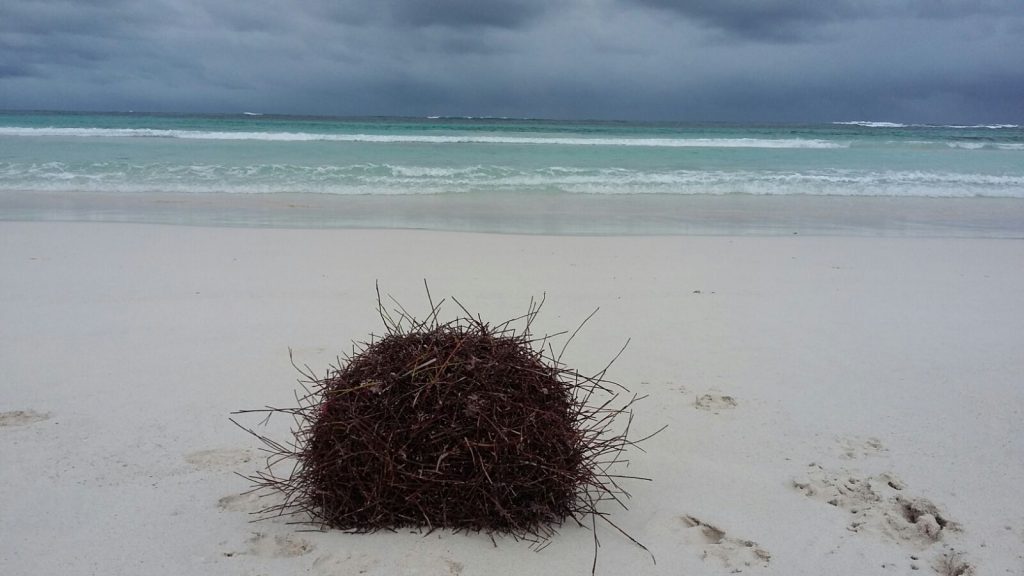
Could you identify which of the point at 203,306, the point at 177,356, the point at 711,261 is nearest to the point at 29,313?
the point at 203,306

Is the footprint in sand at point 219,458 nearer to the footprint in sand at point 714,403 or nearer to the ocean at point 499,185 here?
the footprint in sand at point 714,403

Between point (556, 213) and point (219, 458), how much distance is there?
8.75 m

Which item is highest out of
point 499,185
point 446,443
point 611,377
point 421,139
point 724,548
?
point 421,139

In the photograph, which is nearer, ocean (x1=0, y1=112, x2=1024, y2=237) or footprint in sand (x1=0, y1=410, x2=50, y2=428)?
footprint in sand (x1=0, y1=410, x2=50, y2=428)

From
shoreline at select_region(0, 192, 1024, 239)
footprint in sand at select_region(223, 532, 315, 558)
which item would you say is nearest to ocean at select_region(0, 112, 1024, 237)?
shoreline at select_region(0, 192, 1024, 239)

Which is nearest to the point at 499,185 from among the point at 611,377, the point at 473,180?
the point at 473,180

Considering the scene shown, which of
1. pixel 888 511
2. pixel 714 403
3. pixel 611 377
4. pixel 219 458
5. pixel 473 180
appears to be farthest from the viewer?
pixel 473 180

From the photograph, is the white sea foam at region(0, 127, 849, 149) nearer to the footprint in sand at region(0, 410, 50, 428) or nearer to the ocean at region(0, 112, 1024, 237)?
the ocean at region(0, 112, 1024, 237)

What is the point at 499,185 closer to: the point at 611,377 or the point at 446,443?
the point at 611,377

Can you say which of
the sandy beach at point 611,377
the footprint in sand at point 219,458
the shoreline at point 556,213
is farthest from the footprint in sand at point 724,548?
the shoreline at point 556,213

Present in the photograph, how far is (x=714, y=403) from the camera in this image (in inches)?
168

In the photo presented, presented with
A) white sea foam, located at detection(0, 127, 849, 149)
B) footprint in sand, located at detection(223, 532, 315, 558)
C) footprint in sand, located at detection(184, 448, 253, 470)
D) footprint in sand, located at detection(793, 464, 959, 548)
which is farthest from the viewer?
white sea foam, located at detection(0, 127, 849, 149)

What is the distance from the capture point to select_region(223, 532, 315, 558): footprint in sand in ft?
9.05

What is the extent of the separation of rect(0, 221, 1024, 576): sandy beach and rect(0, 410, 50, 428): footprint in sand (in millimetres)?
13
